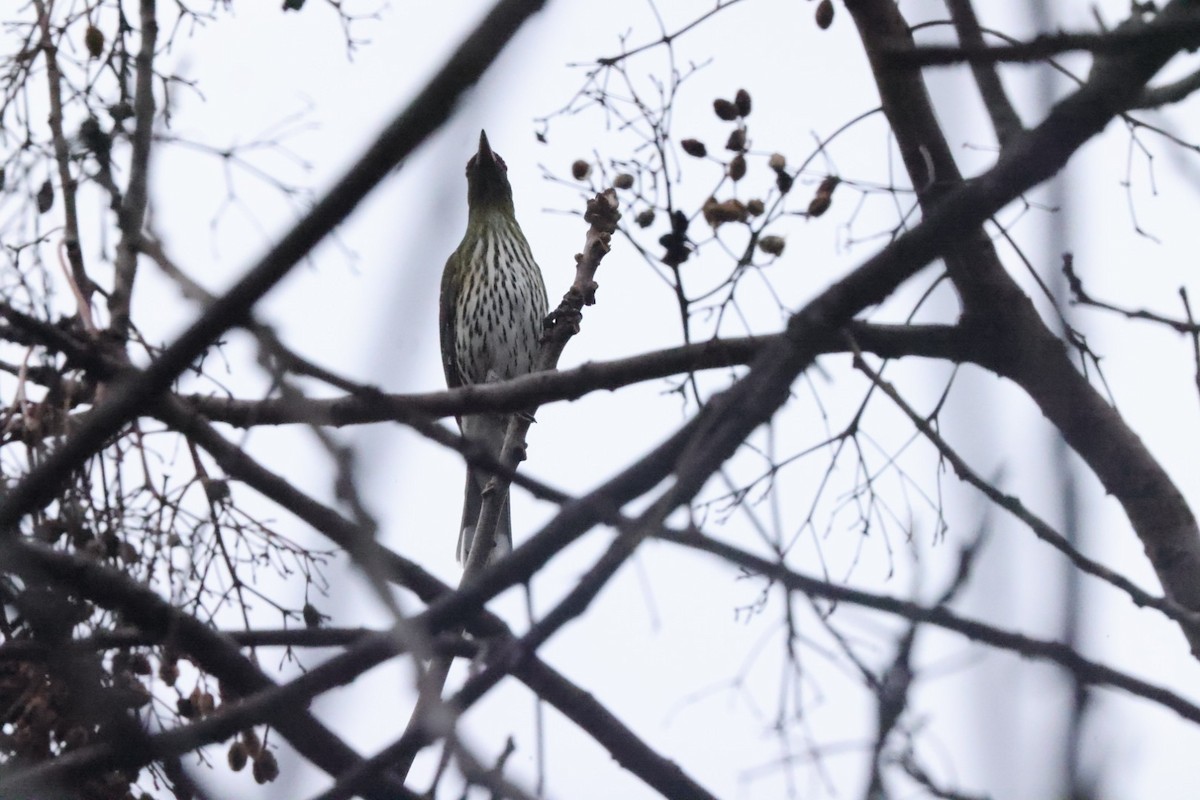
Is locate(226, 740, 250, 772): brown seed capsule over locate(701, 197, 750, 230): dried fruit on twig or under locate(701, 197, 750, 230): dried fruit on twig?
under

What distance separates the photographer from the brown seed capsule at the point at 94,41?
4172 mm

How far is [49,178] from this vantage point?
12.4 feet

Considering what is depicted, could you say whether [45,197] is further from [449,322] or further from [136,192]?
[449,322]

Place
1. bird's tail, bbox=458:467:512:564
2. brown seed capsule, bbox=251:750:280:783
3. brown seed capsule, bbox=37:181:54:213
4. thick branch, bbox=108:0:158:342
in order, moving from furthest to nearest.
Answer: bird's tail, bbox=458:467:512:564
brown seed capsule, bbox=37:181:54:213
brown seed capsule, bbox=251:750:280:783
thick branch, bbox=108:0:158:342

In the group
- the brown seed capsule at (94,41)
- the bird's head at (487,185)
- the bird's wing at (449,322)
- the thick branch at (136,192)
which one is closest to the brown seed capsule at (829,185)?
the thick branch at (136,192)

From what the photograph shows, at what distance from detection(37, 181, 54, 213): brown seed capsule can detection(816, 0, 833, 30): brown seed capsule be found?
2.18 metres

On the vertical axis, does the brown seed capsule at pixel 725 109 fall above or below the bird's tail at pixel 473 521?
below

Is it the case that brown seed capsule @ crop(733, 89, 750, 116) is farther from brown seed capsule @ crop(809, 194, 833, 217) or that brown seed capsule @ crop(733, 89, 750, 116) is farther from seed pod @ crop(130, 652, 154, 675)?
seed pod @ crop(130, 652, 154, 675)

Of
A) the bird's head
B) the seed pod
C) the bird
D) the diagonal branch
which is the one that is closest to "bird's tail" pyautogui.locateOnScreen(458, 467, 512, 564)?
the bird

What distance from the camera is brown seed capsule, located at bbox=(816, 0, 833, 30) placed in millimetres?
3596

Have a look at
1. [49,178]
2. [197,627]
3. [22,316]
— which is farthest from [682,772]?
[49,178]

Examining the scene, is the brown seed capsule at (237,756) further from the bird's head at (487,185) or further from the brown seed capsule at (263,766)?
the bird's head at (487,185)

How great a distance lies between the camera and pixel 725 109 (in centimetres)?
359

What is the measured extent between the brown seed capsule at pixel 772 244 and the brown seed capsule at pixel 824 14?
61cm
